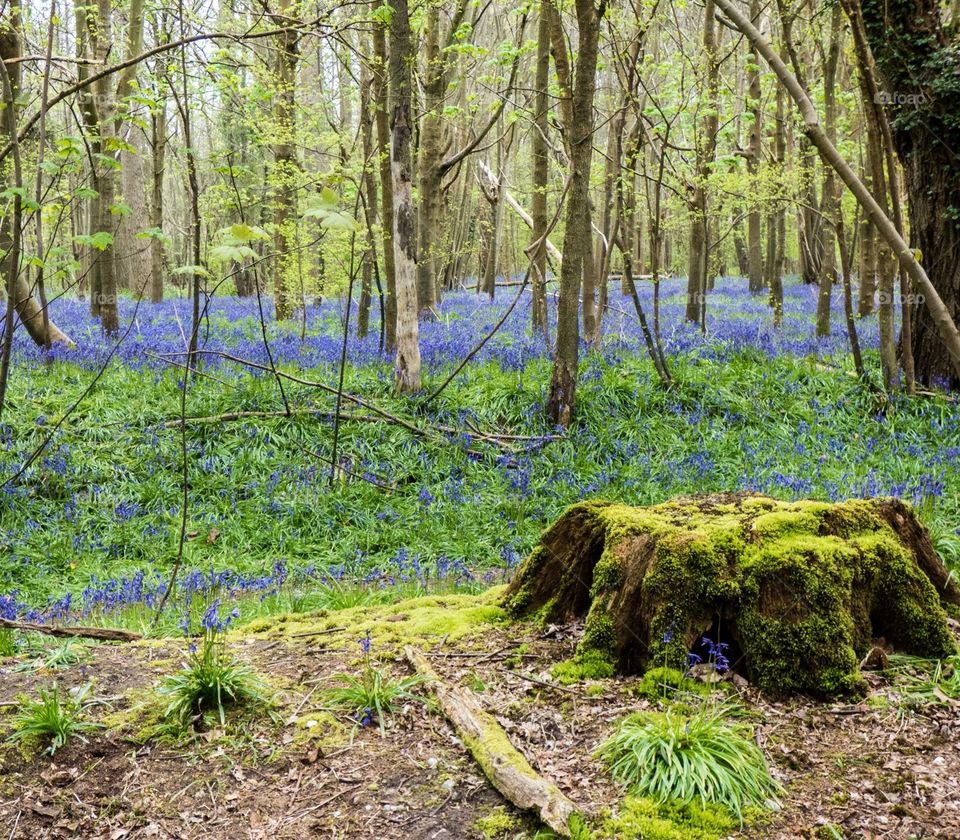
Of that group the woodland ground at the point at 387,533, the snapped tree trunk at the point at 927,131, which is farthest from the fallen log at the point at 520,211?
the snapped tree trunk at the point at 927,131

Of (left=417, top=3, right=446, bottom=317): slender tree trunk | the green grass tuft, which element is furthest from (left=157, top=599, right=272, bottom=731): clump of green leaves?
(left=417, top=3, right=446, bottom=317): slender tree trunk

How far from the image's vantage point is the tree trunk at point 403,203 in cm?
841

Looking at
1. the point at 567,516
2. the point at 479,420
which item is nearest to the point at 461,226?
→ the point at 479,420

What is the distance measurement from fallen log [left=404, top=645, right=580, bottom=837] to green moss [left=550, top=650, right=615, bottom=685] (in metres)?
0.41

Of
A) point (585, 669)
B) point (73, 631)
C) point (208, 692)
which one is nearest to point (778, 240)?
point (585, 669)

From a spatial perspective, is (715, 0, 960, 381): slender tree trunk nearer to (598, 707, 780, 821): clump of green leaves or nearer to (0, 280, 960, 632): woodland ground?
(598, 707, 780, 821): clump of green leaves

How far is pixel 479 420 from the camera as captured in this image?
9469mm

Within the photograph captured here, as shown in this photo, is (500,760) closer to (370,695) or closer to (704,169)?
(370,695)

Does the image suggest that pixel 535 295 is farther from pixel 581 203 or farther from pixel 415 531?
pixel 415 531

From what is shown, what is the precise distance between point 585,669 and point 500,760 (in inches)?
29.3

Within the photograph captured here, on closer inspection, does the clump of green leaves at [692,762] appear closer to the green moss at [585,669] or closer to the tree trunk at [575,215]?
the green moss at [585,669]

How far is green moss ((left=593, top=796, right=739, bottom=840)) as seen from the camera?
2340 mm

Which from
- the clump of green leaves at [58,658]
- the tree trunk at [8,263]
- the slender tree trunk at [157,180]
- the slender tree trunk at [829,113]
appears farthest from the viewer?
the slender tree trunk at [157,180]

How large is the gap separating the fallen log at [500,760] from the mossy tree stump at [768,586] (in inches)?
25.0
